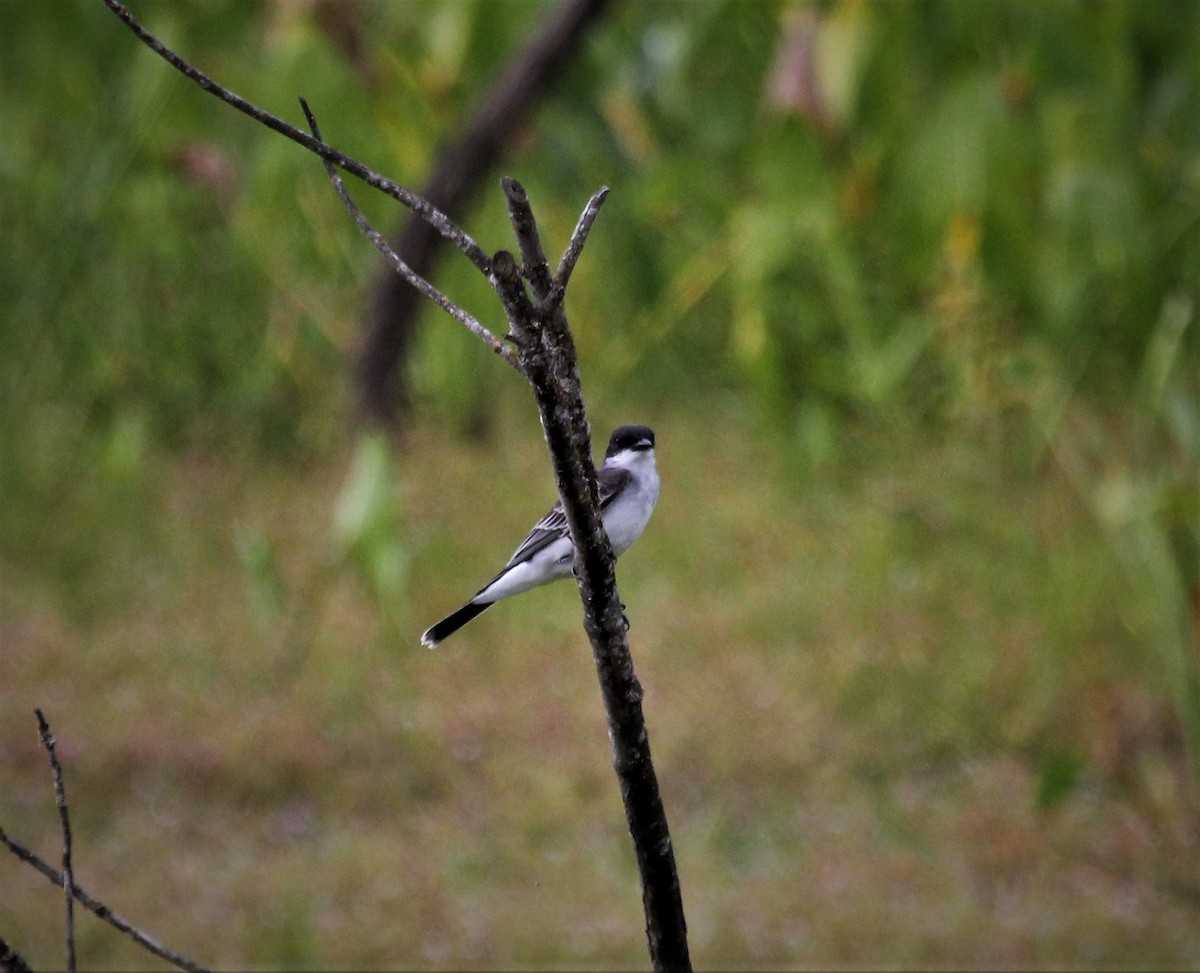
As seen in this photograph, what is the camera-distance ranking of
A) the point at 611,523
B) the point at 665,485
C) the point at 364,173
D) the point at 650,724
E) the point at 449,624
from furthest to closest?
1. the point at 650,724
2. the point at 665,485
3. the point at 611,523
4. the point at 449,624
5. the point at 364,173

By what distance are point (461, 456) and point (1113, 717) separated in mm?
3574

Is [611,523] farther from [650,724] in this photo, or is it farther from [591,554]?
[650,724]

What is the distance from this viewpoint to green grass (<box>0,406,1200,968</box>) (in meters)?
6.53

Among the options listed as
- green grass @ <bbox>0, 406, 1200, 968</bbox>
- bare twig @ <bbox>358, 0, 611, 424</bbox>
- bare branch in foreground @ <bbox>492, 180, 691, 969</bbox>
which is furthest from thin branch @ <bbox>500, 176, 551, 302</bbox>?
green grass @ <bbox>0, 406, 1200, 968</bbox>

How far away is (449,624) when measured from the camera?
204cm

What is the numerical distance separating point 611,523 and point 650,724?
23.7 ft

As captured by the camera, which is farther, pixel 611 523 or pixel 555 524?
pixel 555 524

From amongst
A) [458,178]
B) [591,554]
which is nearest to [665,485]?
[458,178]

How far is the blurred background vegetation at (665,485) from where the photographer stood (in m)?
3.99

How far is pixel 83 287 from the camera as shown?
14.9 feet

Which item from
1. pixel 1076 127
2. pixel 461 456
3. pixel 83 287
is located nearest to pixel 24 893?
pixel 461 456

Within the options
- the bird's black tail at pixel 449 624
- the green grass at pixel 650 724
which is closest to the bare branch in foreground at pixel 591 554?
the bird's black tail at pixel 449 624

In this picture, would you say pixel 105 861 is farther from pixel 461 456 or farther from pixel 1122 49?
pixel 1122 49

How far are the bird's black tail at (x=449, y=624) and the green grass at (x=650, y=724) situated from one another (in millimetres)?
2287
